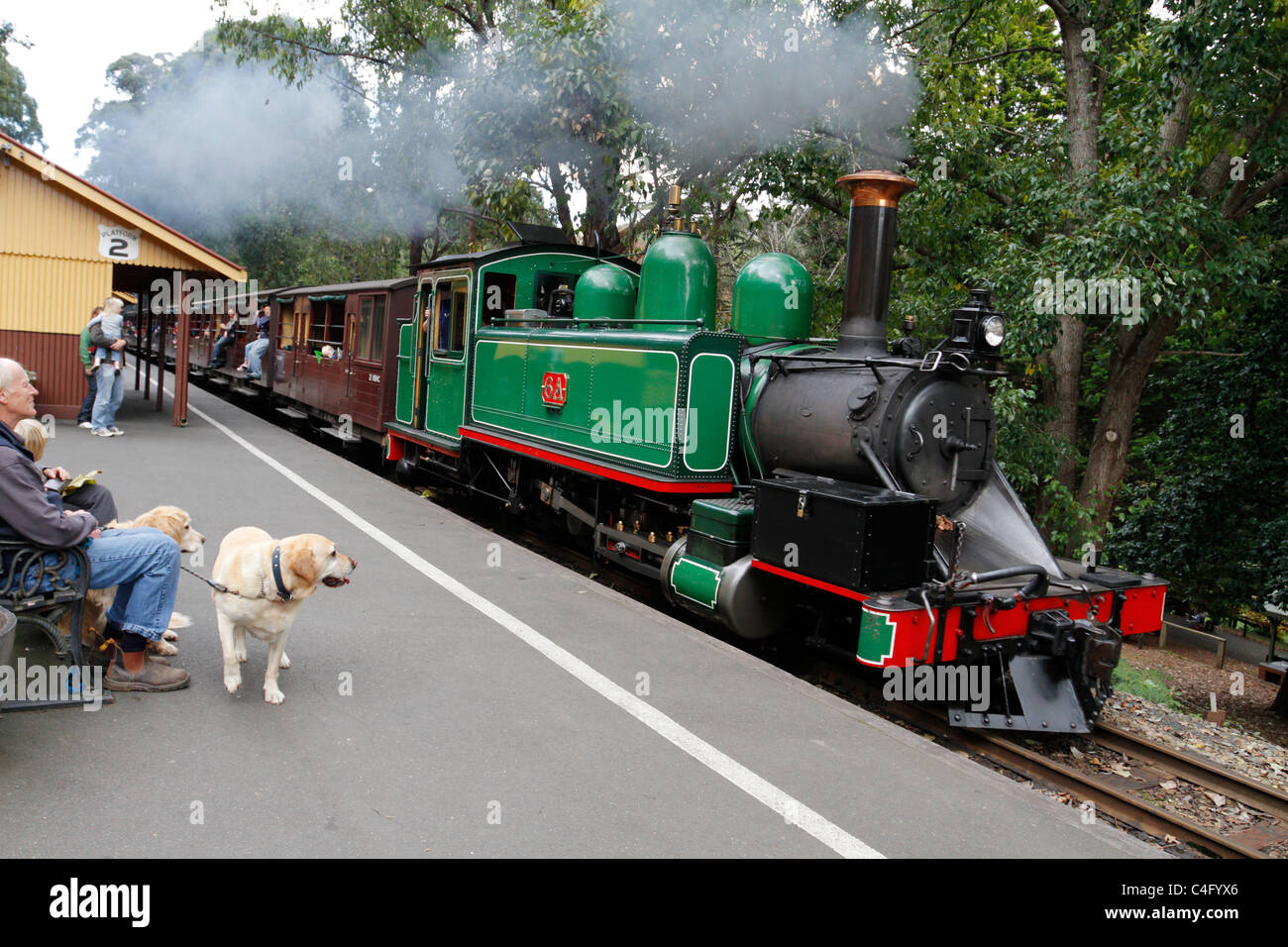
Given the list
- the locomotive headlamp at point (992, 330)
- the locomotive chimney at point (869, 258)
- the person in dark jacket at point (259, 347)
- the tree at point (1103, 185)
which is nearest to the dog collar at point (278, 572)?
the locomotive chimney at point (869, 258)

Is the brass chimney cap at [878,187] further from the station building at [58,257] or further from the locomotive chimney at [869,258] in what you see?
the station building at [58,257]

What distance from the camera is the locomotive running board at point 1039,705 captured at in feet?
17.7

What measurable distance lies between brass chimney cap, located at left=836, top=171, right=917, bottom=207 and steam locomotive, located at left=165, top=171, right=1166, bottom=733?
0.01 m

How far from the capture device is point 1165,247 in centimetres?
977

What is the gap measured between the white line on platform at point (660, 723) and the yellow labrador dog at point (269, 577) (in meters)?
1.55

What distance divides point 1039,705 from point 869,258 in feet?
9.58

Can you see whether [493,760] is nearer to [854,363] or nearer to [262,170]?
[854,363]

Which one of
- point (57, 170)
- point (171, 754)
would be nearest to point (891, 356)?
point (171, 754)

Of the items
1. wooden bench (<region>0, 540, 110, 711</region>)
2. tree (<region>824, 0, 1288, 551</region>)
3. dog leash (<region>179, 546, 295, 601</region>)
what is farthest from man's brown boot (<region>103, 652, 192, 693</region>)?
tree (<region>824, 0, 1288, 551</region>)

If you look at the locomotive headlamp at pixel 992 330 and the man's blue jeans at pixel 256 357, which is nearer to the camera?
the locomotive headlamp at pixel 992 330

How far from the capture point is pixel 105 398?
12.3m

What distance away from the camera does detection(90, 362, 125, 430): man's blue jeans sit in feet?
40.1

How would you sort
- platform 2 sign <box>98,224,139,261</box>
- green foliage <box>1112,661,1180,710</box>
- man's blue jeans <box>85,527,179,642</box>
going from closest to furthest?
man's blue jeans <box>85,527,179,642</box>, green foliage <box>1112,661,1180,710</box>, platform 2 sign <box>98,224,139,261</box>

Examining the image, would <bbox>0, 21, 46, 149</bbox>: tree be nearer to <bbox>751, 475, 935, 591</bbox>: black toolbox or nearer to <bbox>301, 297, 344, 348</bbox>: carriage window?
<bbox>301, 297, 344, 348</bbox>: carriage window
